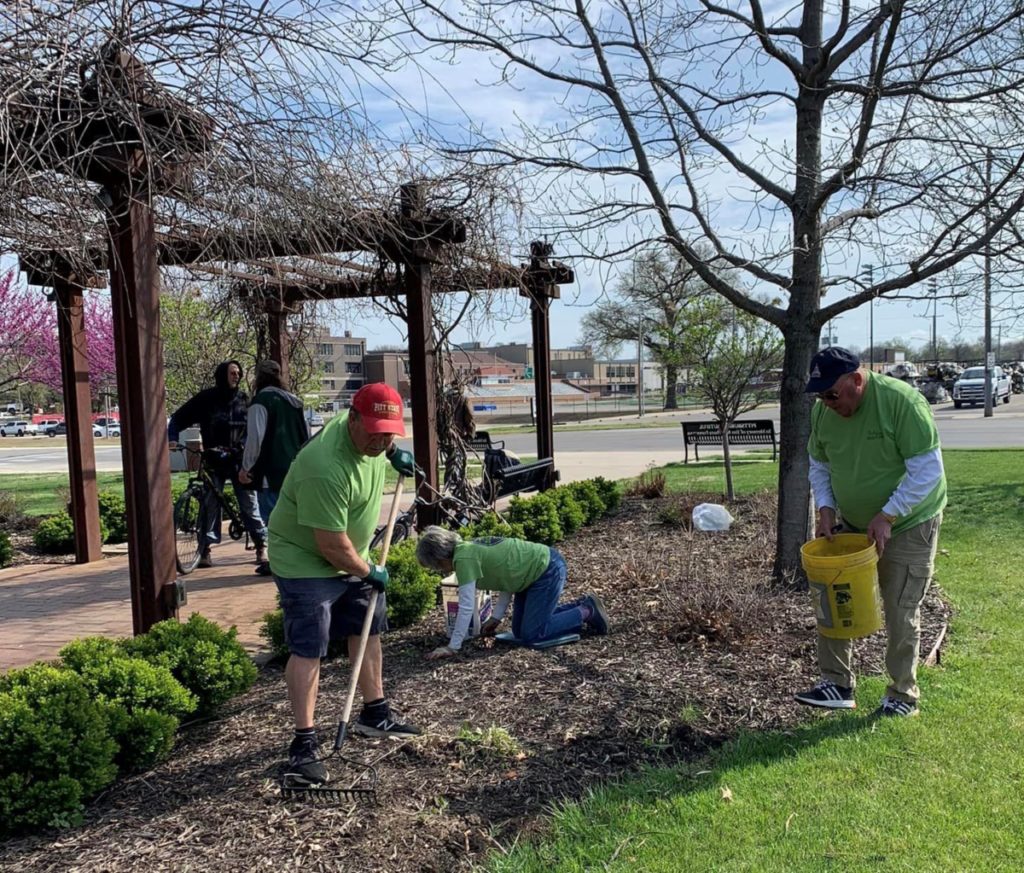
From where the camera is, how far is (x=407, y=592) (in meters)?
5.45

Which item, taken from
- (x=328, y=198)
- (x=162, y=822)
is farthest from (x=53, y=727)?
(x=328, y=198)

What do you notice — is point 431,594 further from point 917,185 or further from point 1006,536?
point 1006,536

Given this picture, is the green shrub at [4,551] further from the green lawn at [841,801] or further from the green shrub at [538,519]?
the green lawn at [841,801]

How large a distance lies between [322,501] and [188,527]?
17.4ft

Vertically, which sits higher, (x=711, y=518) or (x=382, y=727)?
(x=711, y=518)

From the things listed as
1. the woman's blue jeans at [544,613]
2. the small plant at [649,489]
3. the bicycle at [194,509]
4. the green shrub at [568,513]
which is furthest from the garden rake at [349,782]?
the small plant at [649,489]

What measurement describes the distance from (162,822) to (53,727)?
1.88ft

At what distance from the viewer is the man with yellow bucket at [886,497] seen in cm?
→ 372

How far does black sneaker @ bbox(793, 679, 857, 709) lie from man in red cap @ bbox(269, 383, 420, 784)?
1803 millimetres

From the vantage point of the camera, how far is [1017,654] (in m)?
4.55

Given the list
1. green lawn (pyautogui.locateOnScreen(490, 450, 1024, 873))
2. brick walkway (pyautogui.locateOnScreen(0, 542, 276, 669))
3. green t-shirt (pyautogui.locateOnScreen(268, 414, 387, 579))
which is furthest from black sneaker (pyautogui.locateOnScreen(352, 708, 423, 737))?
brick walkway (pyautogui.locateOnScreen(0, 542, 276, 669))

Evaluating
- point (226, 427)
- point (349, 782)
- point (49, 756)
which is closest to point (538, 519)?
point (226, 427)

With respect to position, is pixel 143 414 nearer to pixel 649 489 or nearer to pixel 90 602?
pixel 90 602

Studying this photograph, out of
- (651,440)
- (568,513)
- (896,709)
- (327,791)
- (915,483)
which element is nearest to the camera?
(327,791)
